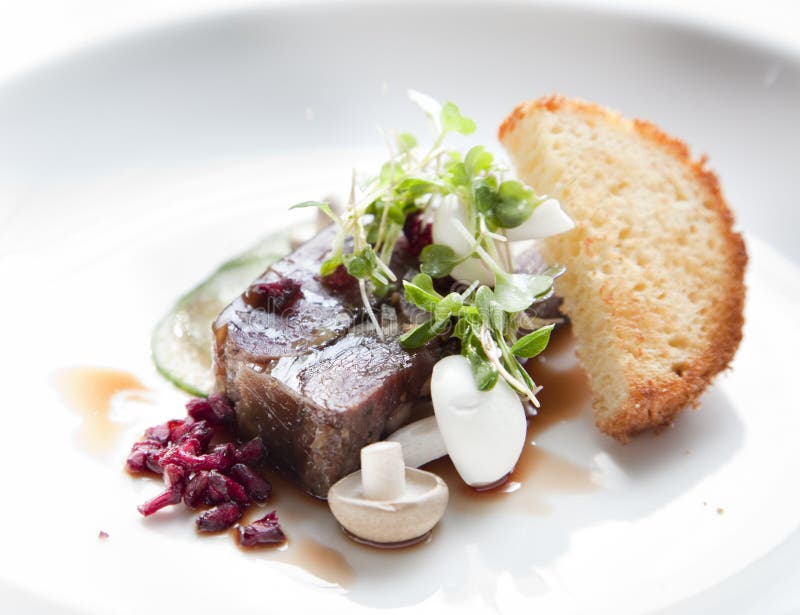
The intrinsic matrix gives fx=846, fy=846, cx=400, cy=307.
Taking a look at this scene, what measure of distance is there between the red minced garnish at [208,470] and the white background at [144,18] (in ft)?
8.47

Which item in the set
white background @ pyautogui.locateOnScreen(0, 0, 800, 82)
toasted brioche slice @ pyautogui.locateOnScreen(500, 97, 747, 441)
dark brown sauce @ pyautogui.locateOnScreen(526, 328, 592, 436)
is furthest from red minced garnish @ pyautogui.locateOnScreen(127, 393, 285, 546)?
white background @ pyautogui.locateOnScreen(0, 0, 800, 82)

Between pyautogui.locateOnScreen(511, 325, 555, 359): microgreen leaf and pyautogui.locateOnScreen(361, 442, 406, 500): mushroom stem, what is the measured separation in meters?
0.60

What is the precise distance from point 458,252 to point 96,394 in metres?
1.56

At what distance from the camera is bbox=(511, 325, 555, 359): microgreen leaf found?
296cm

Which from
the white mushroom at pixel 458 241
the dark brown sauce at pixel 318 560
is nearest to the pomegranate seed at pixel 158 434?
the dark brown sauce at pixel 318 560

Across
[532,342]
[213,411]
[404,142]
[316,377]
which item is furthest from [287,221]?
[532,342]

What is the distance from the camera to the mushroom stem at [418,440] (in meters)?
2.96

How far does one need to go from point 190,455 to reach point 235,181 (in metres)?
2.15

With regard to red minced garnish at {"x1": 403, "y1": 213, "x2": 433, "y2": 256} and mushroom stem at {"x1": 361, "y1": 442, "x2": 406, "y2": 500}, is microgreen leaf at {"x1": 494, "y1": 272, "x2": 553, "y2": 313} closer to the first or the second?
red minced garnish at {"x1": 403, "y1": 213, "x2": 433, "y2": 256}

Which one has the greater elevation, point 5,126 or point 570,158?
point 570,158

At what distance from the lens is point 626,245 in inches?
135

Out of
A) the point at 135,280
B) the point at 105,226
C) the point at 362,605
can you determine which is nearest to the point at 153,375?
the point at 135,280

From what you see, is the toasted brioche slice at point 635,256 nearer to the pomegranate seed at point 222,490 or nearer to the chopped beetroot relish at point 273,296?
the chopped beetroot relish at point 273,296

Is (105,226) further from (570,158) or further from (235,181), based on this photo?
(570,158)
